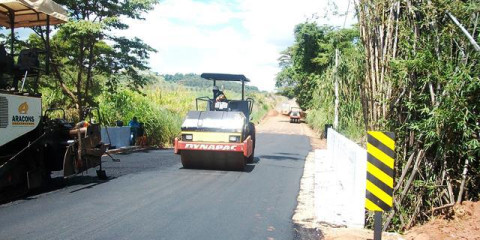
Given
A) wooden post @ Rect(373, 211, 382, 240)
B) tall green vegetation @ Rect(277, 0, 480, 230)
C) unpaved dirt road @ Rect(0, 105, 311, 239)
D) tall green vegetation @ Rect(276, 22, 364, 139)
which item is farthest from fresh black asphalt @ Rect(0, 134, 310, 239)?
tall green vegetation @ Rect(276, 22, 364, 139)

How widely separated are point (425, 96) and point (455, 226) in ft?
5.84

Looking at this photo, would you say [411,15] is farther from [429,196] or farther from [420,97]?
[429,196]

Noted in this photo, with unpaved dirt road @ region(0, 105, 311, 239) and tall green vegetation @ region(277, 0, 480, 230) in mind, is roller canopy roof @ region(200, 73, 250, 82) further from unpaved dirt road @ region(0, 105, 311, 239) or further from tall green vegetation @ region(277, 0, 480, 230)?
tall green vegetation @ region(277, 0, 480, 230)

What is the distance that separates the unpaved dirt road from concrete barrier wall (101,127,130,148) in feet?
17.7

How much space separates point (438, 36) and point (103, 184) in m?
6.69

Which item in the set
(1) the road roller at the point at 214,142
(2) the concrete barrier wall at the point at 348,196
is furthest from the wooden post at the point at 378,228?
(1) the road roller at the point at 214,142

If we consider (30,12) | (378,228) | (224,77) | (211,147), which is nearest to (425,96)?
(378,228)

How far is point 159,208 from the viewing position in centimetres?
670

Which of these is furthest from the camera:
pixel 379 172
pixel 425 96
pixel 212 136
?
pixel 212 136

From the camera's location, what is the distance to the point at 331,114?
79.5ft

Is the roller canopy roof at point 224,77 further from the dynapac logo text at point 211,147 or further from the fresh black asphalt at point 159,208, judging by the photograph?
the fresh black asphalt at point 159,208

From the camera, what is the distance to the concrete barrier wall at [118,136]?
607 inches

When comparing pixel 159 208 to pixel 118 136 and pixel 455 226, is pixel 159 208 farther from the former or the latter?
pixel 118 136

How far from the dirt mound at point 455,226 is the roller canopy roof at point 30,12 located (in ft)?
22.9
